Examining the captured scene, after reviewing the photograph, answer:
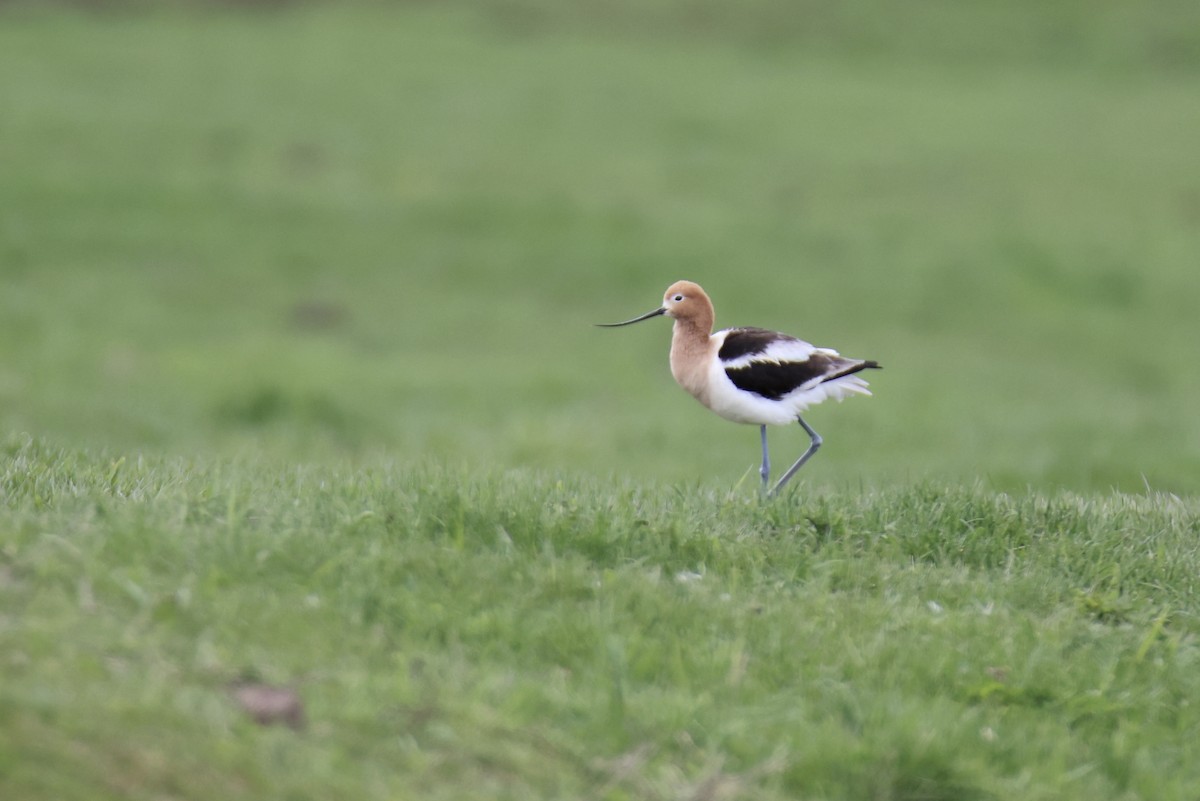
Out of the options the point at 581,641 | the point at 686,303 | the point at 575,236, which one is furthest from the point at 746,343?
the point at 575,236

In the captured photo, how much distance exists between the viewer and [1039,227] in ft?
77.4

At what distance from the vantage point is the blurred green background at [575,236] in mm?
16141

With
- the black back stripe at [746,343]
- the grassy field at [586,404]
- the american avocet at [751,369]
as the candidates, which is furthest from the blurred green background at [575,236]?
the black back stripe at [746,343]

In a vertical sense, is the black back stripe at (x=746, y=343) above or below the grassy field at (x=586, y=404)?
above

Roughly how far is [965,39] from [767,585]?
32747 millimetres

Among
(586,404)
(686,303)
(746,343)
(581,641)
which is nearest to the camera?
(581,641)

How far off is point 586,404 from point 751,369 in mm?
10539

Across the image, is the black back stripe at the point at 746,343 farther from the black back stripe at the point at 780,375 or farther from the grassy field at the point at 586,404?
the grassy field at the point at 586,404

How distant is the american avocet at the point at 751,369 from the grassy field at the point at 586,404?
0.45 metres

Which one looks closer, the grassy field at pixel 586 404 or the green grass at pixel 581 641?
the green grass at pixel 581 641

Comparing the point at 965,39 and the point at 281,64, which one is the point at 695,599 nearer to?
the point at 281,64

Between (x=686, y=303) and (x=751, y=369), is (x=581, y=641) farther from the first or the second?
(x=686, y=303)

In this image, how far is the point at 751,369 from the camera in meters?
6.85

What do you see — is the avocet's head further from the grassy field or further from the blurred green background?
the blurred green background
